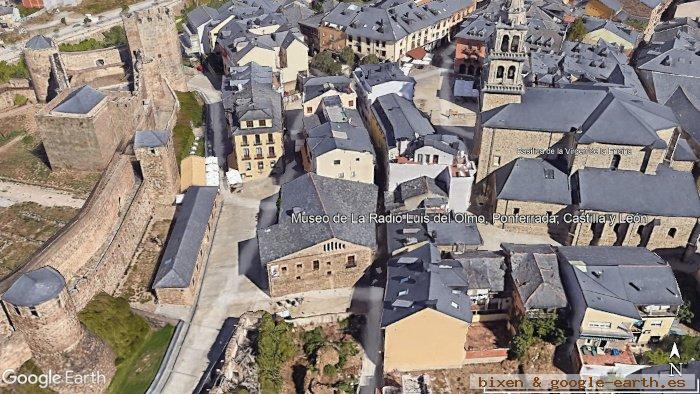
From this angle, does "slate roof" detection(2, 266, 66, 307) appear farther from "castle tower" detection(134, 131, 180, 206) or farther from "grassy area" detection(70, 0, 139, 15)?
"grassy area" detection(70, 0, 139, 15)

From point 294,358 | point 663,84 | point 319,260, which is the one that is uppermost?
point 663,84

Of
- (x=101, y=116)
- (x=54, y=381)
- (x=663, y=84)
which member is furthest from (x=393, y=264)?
(x=663, y=84)

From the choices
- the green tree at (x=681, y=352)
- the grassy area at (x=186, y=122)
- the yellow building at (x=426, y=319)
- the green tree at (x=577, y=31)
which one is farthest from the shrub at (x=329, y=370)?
the green tree at (x=577, y=31)

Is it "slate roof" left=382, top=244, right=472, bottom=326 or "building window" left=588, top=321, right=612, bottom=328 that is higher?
"slate roof" left=382, top=244, right=472, bottom=326

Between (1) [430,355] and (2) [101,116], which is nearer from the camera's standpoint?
(1) [430,355]

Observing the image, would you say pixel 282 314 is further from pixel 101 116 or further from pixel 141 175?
pixel 101 116

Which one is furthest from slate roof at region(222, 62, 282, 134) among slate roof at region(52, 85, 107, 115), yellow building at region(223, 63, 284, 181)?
slate roof at region(52, 85, 107, 115)

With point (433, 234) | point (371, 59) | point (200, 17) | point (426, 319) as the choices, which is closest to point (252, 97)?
point (433, 234)
